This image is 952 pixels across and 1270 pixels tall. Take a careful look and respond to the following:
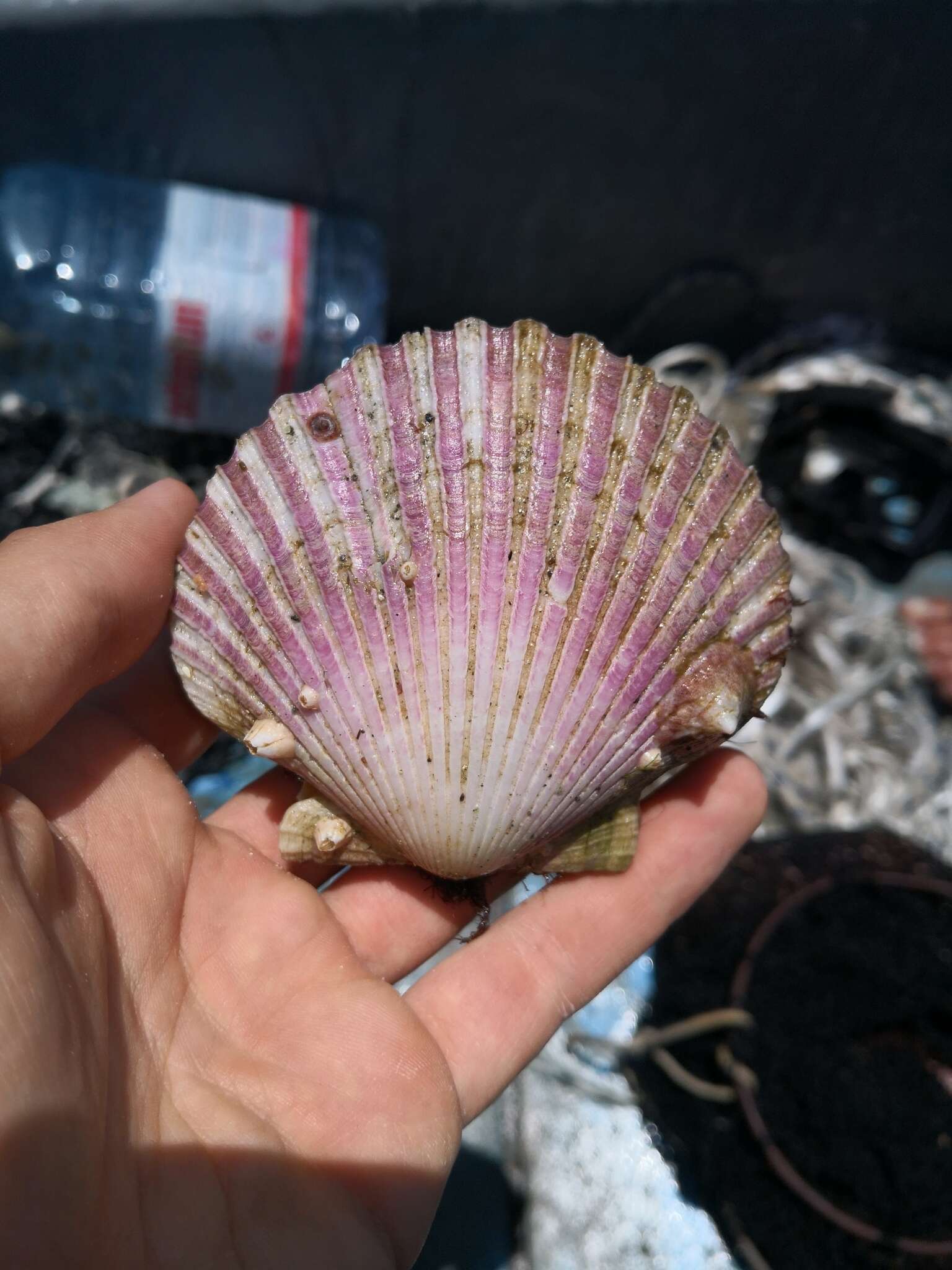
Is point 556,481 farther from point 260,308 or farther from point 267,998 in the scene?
point 260,308

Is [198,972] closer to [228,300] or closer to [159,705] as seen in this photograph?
[159,705]

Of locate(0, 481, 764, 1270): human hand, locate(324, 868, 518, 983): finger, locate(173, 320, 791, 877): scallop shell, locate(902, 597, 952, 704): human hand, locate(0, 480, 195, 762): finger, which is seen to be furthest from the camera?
locate(902, 597, 952, 704): human hand

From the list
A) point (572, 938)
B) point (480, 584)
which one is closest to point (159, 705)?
point (480, 584)

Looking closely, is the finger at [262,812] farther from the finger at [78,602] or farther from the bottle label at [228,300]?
the bottle label at [228,300]

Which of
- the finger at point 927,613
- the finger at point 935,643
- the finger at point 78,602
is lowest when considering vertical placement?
the finger at point 935,643

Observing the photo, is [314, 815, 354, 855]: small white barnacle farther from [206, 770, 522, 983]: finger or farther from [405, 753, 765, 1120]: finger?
[405, 753, 765, 1120]: finger

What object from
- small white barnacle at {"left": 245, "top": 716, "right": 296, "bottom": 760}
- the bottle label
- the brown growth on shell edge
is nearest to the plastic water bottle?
the bottle label

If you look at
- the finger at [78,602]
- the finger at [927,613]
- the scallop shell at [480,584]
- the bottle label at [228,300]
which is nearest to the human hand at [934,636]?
the finger at [927,613]
